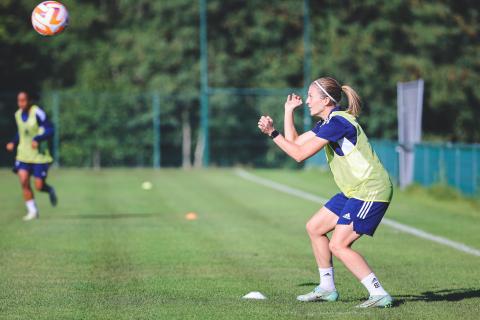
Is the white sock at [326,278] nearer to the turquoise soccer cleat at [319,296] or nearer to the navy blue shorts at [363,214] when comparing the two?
the turquoise soccer cleat at [319,296]

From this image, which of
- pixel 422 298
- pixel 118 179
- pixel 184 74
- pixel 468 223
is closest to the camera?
pixel 422 298

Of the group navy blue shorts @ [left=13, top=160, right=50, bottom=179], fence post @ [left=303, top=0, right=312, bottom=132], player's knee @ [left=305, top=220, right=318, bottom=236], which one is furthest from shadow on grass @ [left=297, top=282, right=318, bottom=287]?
fence post @ [left=303, top=0, right=312, bottom=132]

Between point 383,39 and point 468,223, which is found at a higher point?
point 383,39

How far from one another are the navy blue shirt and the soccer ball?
6542 millimetres

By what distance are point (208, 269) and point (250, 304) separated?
2607mm

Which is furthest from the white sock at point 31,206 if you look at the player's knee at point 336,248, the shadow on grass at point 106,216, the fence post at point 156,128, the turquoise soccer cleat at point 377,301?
the fence post at point 156,128

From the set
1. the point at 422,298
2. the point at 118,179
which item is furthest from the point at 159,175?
the point at 422,298

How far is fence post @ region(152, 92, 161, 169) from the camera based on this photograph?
138 ft

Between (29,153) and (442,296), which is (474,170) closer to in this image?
(29,153)

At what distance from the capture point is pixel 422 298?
9352 millimetres

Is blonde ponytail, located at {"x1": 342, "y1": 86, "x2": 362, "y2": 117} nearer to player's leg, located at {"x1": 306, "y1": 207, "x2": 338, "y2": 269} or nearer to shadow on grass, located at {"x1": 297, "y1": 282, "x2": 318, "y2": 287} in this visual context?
player's leg, located at {"x1": 306, "y1": 207, "x2": 338, "y2": 269}

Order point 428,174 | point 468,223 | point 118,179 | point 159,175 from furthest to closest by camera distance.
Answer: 1. point 159,175
2. point 118,179
3. point 428,174
4. point 468,223

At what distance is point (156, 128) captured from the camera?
140ft

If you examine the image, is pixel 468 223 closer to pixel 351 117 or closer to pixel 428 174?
pixel 428 174
